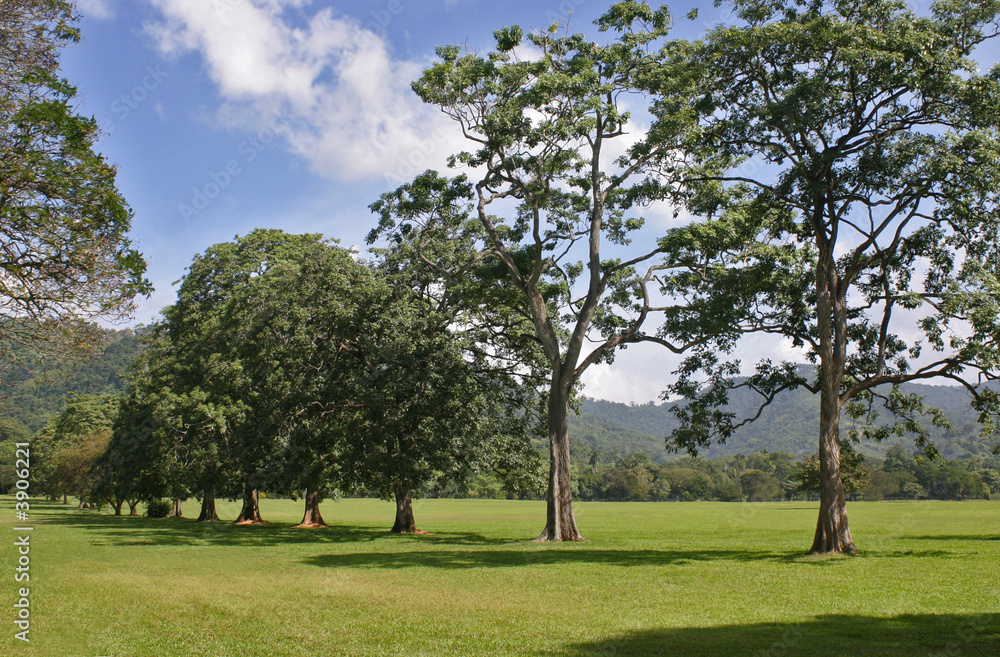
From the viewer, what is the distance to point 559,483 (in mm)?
23156

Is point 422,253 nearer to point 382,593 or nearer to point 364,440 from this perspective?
point 364,440

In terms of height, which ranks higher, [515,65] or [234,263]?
[515,65]

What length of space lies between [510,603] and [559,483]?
39.8 feet

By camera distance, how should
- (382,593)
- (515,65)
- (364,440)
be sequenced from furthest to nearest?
(364,440) < (515,65) < (382,593)

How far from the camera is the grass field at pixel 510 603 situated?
8.27m

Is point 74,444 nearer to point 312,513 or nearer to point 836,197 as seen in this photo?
point 312,513

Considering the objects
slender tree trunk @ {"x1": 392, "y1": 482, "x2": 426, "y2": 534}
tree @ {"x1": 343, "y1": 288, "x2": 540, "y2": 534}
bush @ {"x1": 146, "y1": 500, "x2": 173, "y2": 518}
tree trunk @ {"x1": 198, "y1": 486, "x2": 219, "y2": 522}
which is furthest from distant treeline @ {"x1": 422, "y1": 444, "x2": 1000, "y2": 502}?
tree @ {"x1": 343, "y1": 288, "x2": 540, "y2": 534}

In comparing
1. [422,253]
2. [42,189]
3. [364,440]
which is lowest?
[364,440]

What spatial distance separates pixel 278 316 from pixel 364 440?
277 inches

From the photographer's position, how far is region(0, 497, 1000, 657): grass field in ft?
27.1

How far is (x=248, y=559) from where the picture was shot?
18.7 metres

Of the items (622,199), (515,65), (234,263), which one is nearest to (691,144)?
(622,199)

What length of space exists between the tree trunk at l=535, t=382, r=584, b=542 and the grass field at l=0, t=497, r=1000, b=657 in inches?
110

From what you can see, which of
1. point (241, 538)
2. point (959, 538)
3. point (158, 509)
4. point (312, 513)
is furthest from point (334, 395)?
point (158, 509)
